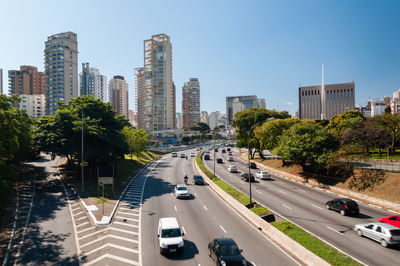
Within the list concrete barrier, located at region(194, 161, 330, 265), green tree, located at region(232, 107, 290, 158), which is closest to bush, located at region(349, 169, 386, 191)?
concrete barrier, located at region(194, 161, 330, 265)

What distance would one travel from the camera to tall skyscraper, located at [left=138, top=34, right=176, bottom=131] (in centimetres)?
14162

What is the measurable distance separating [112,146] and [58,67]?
114808mm

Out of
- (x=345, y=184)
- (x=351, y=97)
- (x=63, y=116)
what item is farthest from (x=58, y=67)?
(x=351, y=97)

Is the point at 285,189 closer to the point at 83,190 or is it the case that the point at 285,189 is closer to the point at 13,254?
the point at 83,190

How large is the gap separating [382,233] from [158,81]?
13534cm

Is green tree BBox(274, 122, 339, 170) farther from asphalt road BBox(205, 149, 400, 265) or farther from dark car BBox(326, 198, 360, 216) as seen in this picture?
dark car BBox(326, 198, 360, 216)

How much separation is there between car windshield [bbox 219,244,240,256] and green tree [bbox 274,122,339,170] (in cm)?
2569

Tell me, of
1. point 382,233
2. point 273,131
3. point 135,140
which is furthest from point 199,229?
point 135,140

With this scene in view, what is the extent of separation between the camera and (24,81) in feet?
549

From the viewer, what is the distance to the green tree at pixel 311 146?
119 feet

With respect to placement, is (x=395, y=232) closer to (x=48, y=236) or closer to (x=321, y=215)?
(x=321, y=215)

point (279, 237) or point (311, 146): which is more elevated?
point (311, 146)

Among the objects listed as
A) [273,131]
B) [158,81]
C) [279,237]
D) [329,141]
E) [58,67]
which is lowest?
[279,237]

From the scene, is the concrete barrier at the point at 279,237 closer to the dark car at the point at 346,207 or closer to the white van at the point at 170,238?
the white van at the point at 170,238
